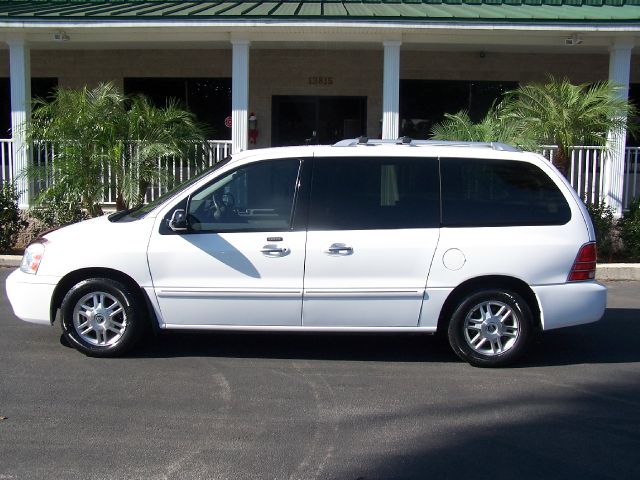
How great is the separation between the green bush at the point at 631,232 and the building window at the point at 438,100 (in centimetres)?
484

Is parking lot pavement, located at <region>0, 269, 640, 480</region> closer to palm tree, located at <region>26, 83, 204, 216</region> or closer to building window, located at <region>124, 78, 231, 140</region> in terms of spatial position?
palm tree, located at <region>26, 83, 204, 216</region>

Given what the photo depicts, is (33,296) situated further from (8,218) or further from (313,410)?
(8,218)

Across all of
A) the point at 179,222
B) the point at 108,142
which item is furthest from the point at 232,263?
the point at 108,142

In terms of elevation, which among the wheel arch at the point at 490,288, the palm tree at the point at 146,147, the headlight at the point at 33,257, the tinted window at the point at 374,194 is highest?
the palm tree at the point at 146,147

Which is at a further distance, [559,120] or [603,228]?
[603,228]

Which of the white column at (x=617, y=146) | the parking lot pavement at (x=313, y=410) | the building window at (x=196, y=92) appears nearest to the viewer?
the parking lot pavement at (x=313, y=410)

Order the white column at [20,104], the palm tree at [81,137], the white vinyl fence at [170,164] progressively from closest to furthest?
the palm tree at [81,137], the white vinyl fence at [170,164], the white column at [20,104]

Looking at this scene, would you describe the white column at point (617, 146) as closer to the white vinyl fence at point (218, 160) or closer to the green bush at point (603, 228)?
the white vinyl fence at point (218, 160)

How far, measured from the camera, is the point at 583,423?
205 inches

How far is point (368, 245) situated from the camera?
625 cm

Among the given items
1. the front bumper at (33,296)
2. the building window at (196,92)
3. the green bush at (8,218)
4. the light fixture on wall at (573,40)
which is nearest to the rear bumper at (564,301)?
the front bumper at (33,296)

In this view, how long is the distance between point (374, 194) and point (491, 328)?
1.53 meters

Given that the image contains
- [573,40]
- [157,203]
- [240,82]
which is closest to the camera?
[157,203]

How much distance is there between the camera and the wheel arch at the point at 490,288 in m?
6.39
